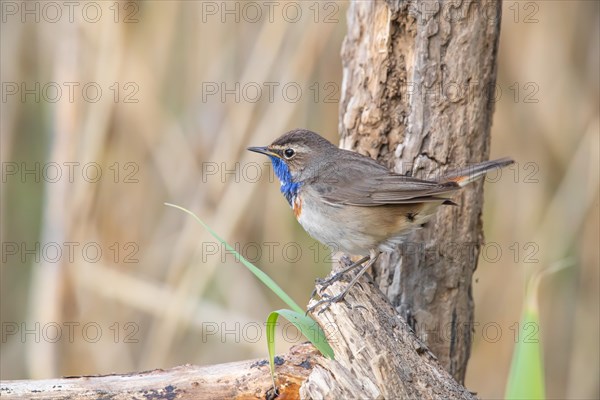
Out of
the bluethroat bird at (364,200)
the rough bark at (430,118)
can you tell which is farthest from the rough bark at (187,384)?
the rough bark at (430,118)

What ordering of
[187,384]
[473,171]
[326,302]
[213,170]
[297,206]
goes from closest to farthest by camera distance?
[187,384] < [326,302] < [473,171] < [297,206] < [213,170]

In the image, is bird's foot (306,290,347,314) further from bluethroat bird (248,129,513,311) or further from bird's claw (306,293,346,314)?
bluethroat bird (248,129,513,311)

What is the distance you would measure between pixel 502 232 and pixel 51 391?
328 centimetres

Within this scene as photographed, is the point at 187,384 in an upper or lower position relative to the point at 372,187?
lower

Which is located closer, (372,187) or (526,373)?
(526,373)

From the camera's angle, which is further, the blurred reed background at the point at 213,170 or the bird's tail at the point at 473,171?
the blurred reed background at the point at 213,170

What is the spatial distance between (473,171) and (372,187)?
47 centimetres

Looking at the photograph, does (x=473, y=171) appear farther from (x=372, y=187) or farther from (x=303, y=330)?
(x=303, y=330)

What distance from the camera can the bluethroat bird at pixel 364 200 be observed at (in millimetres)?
3277

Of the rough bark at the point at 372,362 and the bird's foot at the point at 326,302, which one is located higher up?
the bird's foot at the point at 326,302

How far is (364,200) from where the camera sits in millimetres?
3482

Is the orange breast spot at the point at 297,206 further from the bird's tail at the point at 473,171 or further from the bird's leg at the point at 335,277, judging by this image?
the bird's tail at the point at 473,171

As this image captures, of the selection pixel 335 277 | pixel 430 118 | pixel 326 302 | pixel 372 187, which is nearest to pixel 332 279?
pixel 335 277

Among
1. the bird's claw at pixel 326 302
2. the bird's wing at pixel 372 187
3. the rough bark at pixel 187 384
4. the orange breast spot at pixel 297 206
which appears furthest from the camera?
the orange breast spot at pixel 297 206
